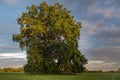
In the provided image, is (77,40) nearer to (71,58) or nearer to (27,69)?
(71,58)

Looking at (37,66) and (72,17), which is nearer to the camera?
(37,66)

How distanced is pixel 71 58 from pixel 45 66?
5.65 m

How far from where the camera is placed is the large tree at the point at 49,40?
55425mm

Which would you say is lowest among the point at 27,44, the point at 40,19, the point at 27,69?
the point at 27,69

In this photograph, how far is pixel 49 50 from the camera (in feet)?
186

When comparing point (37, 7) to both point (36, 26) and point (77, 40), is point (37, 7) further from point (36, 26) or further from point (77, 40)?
point (77, 40)

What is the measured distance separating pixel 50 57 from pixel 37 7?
10265mm

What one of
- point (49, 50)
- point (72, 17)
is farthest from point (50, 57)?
point (72, 17)

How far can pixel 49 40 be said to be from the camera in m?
56.4

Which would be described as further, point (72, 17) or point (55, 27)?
point (72, 17)

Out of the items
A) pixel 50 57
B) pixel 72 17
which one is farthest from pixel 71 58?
pixel 72 17

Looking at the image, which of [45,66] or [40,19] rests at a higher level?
[40,19]

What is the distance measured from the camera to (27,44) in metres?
57.1

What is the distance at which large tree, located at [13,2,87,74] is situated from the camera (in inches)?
2182
